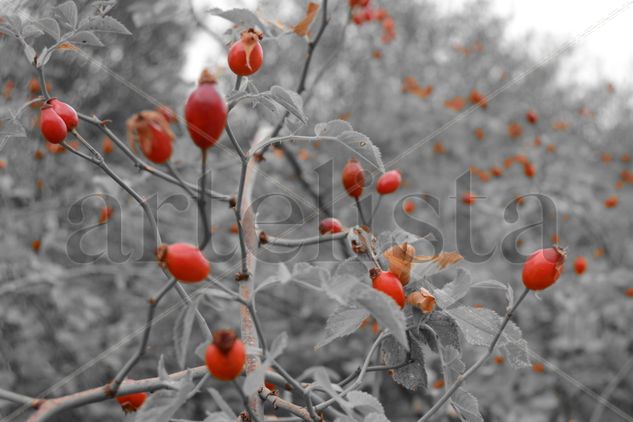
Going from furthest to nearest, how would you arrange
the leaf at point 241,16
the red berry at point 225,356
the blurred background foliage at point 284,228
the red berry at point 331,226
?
the blurred background foliage at point 284,228, the leaf at point 241,16, the red berry at point 331,226, the red berry at point 225,356

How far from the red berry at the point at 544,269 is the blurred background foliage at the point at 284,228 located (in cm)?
76

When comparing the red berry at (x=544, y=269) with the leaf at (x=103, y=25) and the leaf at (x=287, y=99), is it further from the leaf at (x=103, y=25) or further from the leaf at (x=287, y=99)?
the leaf at (x=103, y=25)

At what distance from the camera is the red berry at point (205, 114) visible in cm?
62

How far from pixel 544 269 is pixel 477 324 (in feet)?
0.41

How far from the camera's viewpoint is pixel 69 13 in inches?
38.6

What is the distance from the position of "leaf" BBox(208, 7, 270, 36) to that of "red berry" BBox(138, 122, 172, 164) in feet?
2.17

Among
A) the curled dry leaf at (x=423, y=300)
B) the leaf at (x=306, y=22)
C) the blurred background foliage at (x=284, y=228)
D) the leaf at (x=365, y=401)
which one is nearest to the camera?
the leaf at (x=365, y=401)

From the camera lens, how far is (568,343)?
99.4 inches

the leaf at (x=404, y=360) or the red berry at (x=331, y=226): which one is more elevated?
the red berry at (x=331, y=226)

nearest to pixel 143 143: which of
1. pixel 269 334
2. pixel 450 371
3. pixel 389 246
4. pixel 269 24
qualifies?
pixel 389 246

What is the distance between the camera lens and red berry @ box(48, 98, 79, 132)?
94 centimetres

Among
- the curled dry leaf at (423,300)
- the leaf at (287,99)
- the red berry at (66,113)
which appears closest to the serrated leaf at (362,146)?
the leaf at (287,99)

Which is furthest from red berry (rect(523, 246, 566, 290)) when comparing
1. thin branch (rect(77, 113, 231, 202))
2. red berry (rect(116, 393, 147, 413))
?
red berry (rect(116, 393, 147, 413))

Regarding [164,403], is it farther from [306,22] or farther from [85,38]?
[306,22]
